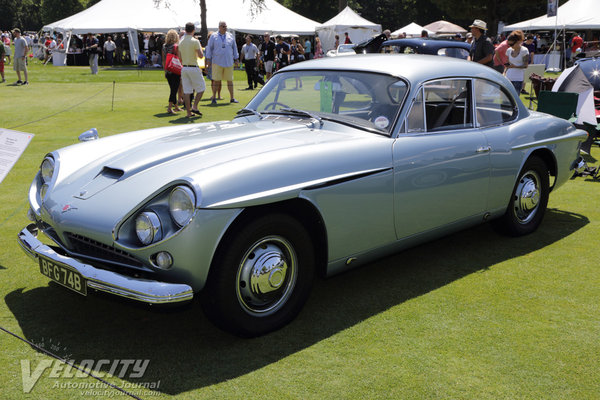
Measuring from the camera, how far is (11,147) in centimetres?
481

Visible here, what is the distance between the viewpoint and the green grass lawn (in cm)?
296

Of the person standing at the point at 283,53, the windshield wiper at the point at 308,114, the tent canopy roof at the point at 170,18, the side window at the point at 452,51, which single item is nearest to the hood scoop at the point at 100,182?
the windshield wiper at the point at 308,114

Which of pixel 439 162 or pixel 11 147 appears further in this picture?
pixel 11 147

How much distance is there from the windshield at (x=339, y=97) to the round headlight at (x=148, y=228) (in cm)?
167

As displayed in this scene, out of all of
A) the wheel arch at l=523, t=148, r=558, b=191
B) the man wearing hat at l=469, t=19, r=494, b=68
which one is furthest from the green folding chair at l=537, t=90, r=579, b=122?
the wheel arch at l=523, t=148, r=558, b=191

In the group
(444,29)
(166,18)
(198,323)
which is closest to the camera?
(198,323)

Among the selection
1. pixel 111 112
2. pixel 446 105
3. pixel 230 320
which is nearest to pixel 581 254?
pixel 446 105

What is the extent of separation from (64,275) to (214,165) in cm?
101

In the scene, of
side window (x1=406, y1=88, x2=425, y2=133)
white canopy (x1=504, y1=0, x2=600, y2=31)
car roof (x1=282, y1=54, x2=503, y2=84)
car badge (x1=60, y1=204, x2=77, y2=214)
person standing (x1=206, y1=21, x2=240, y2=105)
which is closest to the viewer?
car badge (x1=60, y1=204, x2=77, y2=214)

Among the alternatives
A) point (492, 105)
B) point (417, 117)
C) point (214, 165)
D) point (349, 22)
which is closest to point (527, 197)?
point (492, 105)

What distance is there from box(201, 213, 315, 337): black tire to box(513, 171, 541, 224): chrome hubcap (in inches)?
96.4

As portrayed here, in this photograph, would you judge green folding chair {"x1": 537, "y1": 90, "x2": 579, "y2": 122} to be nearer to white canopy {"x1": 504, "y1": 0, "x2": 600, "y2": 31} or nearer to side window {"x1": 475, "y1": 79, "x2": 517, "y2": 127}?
side window {"x1": 475, "y1": 79, "x2": 517, "y2": 127}

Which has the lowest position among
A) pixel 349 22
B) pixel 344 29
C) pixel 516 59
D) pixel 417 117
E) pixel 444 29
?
pixel 417 117

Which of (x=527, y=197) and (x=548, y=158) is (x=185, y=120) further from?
(x=527, y=197)
